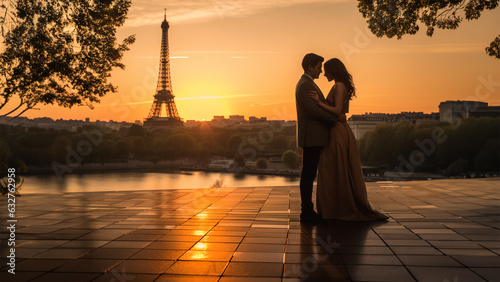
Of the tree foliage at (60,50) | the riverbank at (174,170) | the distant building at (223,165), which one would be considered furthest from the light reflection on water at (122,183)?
the tree foliage at (60,50)

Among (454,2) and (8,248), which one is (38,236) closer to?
(8,248)

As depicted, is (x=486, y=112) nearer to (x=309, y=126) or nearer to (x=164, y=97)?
(x=164, y=97)

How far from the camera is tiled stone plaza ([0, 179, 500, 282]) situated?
11.1 ft

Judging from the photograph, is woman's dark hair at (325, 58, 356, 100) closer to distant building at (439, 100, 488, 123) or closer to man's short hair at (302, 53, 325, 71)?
man's short hair at (302, 53, 325, 71)

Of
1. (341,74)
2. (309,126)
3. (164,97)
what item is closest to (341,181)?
(309,126)

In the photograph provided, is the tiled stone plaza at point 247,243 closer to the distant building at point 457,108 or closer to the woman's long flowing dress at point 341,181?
the woman's long flowing dress at point 341,181

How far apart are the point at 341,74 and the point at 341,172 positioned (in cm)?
104

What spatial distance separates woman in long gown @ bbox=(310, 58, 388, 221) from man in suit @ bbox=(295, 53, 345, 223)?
13 cm

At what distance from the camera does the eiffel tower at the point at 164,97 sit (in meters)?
84.2

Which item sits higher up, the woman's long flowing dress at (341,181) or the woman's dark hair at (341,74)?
the woman's dark hair at (341,74)

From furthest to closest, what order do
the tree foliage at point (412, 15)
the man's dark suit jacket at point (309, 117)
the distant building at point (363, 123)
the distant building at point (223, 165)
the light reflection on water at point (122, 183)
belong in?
1. the distant building at point (363, 123)
2. the distant building at point (223, 165)
3. the light reflection on water at point (122, 183)
4. the tree foliage at point (412, 15)
5. the man's dark suit jacket at point (309, 117)

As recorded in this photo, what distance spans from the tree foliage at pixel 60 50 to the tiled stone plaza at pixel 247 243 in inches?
113

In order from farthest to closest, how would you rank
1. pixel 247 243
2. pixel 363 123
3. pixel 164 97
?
pixel 363 123
pixel 164 97
pixel 247 243

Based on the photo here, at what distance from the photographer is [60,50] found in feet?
30.8
